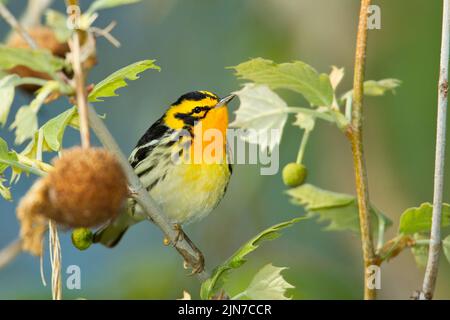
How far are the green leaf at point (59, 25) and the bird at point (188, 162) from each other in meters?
1.38

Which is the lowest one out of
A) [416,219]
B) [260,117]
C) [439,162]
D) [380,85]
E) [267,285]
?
[267,285]

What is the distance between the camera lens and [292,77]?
5.53 feet

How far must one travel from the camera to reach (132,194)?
1.49 m

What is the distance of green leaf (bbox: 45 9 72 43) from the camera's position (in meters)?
1.21

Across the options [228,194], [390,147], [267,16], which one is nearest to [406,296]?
[390,147]

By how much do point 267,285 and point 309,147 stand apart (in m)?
2.99

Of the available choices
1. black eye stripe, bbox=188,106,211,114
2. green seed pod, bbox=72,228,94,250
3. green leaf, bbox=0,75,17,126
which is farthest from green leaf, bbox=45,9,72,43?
black eye stripe, bbox=188,106,211,114

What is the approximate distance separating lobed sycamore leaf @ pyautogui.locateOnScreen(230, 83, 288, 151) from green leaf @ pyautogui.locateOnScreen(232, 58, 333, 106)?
0.10ft

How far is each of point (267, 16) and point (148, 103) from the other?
0.79 metres

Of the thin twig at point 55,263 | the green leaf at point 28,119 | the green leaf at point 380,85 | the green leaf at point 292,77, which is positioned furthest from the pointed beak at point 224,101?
the green leaf at point 28,119

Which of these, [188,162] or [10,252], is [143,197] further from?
[188,162]

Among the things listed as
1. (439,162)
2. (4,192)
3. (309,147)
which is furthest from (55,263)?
(309,147)

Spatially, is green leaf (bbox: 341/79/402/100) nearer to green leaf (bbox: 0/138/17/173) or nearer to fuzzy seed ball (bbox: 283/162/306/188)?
fuzzy seed ball (bbox: 283/162/306/188)
